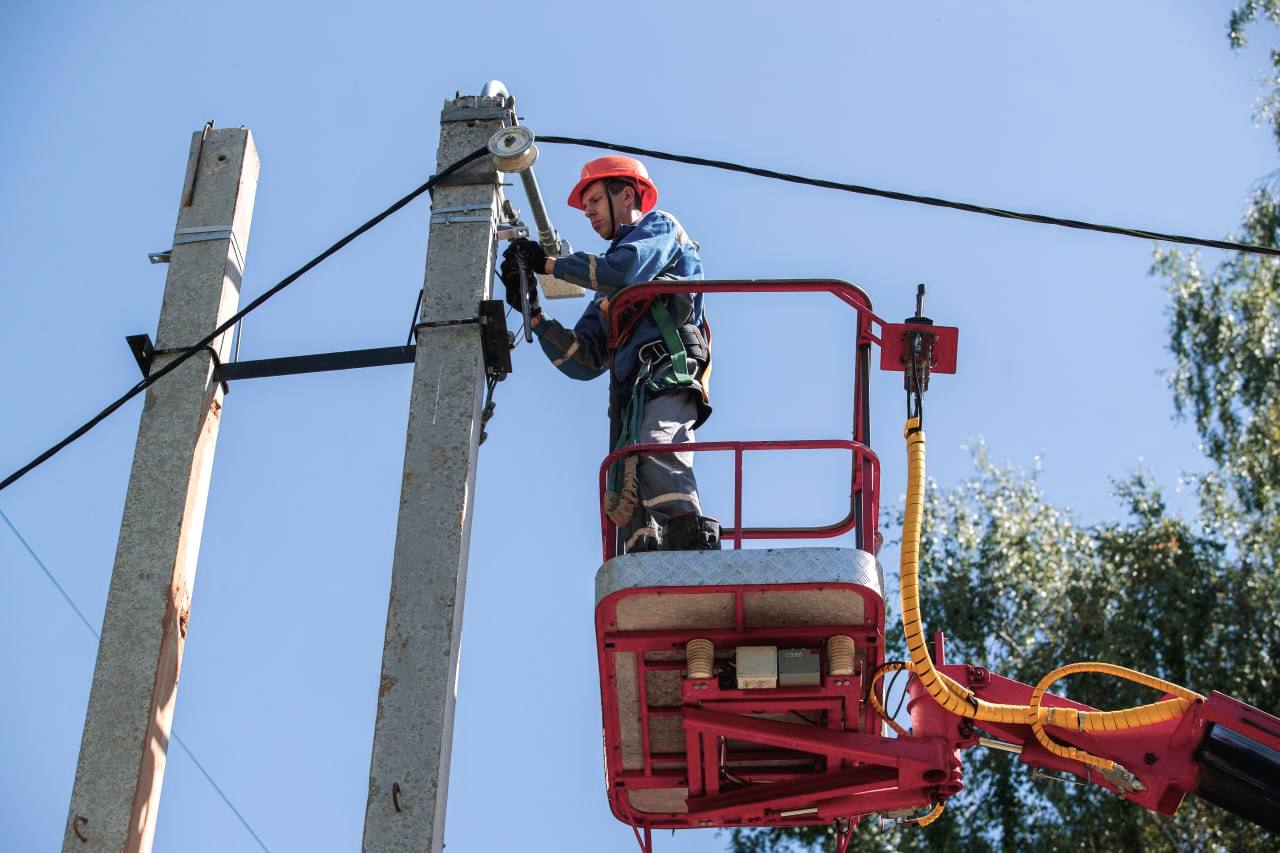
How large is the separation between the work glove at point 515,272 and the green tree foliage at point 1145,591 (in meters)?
7.88

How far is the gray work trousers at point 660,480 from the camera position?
20.9 ft

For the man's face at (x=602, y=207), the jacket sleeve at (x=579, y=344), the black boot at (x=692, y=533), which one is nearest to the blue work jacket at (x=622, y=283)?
the jacket sleeve at (x=579, y=344)

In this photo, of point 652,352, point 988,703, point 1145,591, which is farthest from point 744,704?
point 1145,591

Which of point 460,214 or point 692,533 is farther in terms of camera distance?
point 460,214

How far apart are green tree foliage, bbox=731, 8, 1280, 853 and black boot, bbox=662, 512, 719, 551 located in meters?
8.04

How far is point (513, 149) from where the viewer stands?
657 centimetres

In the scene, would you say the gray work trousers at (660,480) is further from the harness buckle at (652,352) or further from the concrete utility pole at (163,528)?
the concrete utility pole at (163,528)

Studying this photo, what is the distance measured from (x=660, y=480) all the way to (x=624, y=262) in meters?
1.00

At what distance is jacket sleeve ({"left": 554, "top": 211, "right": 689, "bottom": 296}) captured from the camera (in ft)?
22.7

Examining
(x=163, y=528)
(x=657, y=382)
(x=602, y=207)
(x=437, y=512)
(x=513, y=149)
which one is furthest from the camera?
(x=602, y=207)

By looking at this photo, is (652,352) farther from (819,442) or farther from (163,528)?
(163,528)

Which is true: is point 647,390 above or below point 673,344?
below

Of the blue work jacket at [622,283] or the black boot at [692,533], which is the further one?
the blue work jacket at [622,283]

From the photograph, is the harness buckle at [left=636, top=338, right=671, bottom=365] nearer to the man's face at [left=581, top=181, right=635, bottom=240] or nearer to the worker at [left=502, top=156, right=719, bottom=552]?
the worker at [left=502, top=156, right=719, bottom=552]
